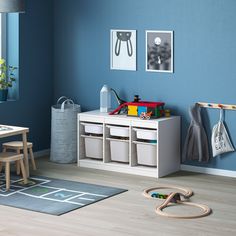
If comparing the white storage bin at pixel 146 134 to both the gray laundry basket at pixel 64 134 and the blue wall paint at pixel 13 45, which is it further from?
the blue wall paint at pixel 13 45

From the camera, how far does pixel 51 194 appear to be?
6.29 m

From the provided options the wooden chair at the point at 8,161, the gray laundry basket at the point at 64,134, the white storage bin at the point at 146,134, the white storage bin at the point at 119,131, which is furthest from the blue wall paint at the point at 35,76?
the white storage bin at the point at 146,134

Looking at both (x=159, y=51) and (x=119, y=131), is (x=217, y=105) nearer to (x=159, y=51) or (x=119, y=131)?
(x=159, y=51)

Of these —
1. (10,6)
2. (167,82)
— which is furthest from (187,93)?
(10,6)

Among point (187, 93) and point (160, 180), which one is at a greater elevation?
point (187, 93)

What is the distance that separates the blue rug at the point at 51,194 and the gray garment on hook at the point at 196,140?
1.03 m

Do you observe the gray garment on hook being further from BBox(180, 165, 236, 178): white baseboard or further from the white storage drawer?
the white storage drawer

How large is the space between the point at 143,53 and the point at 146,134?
946 mm

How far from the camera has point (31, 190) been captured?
21.1 feet

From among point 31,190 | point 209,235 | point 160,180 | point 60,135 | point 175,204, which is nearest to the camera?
point 209,235

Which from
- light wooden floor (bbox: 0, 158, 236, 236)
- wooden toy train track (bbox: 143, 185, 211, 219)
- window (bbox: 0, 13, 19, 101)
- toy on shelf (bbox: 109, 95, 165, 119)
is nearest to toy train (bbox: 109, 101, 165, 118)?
toy on shelf (bbox: 109, 95, 165, 119)

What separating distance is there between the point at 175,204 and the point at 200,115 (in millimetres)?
1397

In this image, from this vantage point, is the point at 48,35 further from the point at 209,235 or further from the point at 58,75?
the point at 209,235

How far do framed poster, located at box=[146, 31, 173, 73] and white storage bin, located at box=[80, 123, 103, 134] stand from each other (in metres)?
0.80
